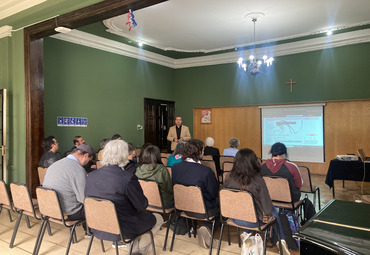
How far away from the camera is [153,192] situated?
3.18 meters

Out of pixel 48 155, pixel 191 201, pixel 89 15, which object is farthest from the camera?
pixel 48 155

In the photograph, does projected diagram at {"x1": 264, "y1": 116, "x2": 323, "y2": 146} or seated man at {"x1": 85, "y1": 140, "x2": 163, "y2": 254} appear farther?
projected diagram at {"x1": 264, "y1": 116, "x2": 323, "y2": 146}

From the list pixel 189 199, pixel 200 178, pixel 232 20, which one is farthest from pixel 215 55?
pixel 189 199

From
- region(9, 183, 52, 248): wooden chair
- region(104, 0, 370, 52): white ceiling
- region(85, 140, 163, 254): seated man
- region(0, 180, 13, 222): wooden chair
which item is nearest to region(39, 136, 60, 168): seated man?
region(0, 180, 13, 222): wooden chair

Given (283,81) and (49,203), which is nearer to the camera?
(49,203)

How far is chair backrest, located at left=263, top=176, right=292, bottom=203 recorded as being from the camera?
318cm

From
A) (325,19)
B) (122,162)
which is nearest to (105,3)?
(122,162)

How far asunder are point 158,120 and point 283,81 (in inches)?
155

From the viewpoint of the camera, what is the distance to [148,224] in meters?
2.65

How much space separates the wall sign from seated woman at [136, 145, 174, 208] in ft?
12.8

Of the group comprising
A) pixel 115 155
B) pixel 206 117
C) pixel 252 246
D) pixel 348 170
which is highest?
pixel 206 117

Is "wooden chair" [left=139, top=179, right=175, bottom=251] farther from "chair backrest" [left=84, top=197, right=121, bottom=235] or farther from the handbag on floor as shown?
the handbag on floor

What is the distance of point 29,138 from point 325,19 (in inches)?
245

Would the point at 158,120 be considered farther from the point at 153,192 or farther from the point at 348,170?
the point at 153,192
